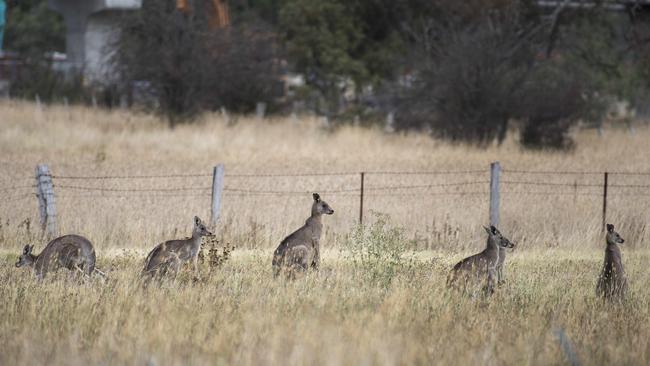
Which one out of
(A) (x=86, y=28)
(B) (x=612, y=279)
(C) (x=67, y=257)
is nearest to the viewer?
(B) (x=612, y=279)

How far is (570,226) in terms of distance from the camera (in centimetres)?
1869

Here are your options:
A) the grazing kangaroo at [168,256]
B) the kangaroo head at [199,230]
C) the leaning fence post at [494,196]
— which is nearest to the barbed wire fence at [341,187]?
the leaning fence post at [494,196]

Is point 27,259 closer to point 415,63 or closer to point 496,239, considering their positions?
point 496,239

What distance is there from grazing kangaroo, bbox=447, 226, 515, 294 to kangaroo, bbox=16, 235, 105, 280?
14.7 feet

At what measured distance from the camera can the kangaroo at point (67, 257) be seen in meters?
12.8

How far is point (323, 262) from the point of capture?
1565 cm

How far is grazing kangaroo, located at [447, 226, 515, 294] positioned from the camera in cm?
1243

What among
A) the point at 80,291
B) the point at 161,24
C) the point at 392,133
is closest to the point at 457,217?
the point at 80,291

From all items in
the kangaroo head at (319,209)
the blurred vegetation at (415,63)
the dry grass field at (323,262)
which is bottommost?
the dry grass field at (323,262)

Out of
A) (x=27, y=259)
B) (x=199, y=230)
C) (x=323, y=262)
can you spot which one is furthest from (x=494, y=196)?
(x=27, y=259)

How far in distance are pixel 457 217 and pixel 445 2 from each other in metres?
34.5

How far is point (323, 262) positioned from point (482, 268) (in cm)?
363

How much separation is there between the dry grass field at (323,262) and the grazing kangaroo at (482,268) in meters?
0.19

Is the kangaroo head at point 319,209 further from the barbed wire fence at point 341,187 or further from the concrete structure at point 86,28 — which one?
the concrete structure at point 86,28
